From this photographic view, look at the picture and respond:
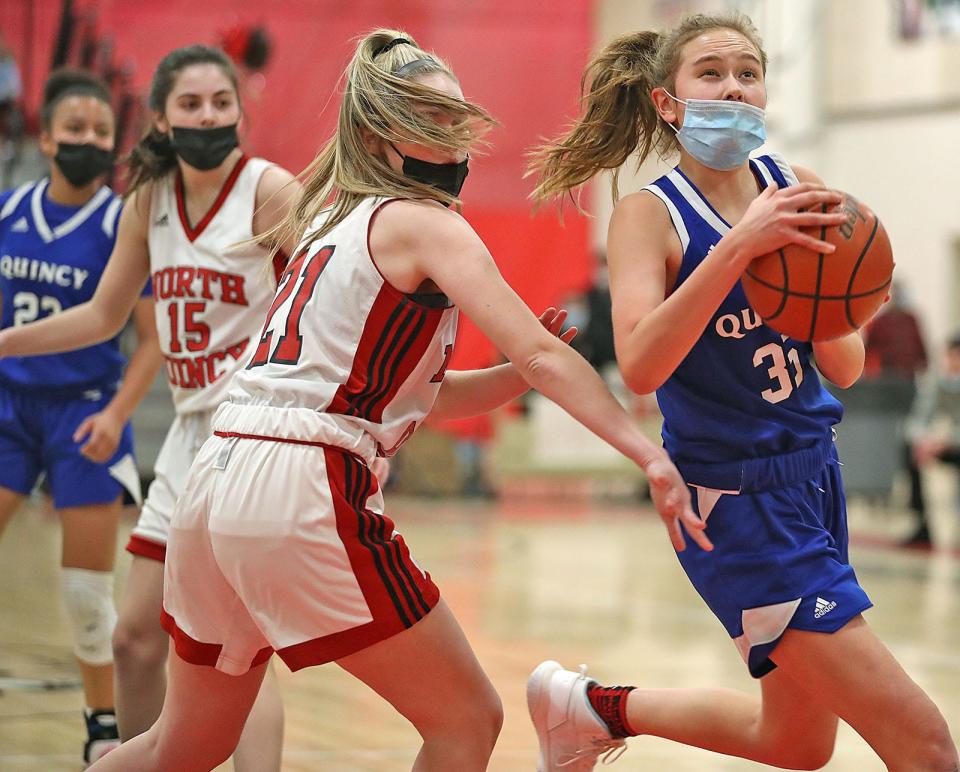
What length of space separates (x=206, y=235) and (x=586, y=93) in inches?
41.3

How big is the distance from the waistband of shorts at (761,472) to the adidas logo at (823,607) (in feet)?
0.82

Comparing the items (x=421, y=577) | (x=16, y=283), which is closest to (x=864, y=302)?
(x=421, y=577)

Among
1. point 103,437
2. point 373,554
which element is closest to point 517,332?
point 373,554

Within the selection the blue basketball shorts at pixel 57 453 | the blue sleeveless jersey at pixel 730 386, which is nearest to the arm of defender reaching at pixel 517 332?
the blue sleeveless jersey at pixel 730 386

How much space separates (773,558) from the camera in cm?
281

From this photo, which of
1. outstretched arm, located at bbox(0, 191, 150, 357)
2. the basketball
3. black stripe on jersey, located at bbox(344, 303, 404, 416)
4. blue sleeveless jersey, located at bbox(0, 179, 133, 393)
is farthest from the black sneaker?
the basketball

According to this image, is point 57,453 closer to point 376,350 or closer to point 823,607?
point 376,350

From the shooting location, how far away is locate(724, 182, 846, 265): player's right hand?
2.46 m

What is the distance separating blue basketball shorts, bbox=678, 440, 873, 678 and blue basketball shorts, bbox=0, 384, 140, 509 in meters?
1.99

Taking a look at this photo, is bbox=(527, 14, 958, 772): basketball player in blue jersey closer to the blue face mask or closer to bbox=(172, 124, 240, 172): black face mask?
the blue face mask

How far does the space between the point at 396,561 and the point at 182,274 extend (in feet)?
4.48

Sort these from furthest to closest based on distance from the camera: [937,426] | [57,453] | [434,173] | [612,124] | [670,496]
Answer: [937,426] < [57,453] < [612,124] < [434,173] < [670,496]

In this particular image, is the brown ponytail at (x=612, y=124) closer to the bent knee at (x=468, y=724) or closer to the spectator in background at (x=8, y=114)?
the bent knee at (x=468, y=724)

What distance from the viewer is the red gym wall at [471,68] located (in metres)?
14.3
